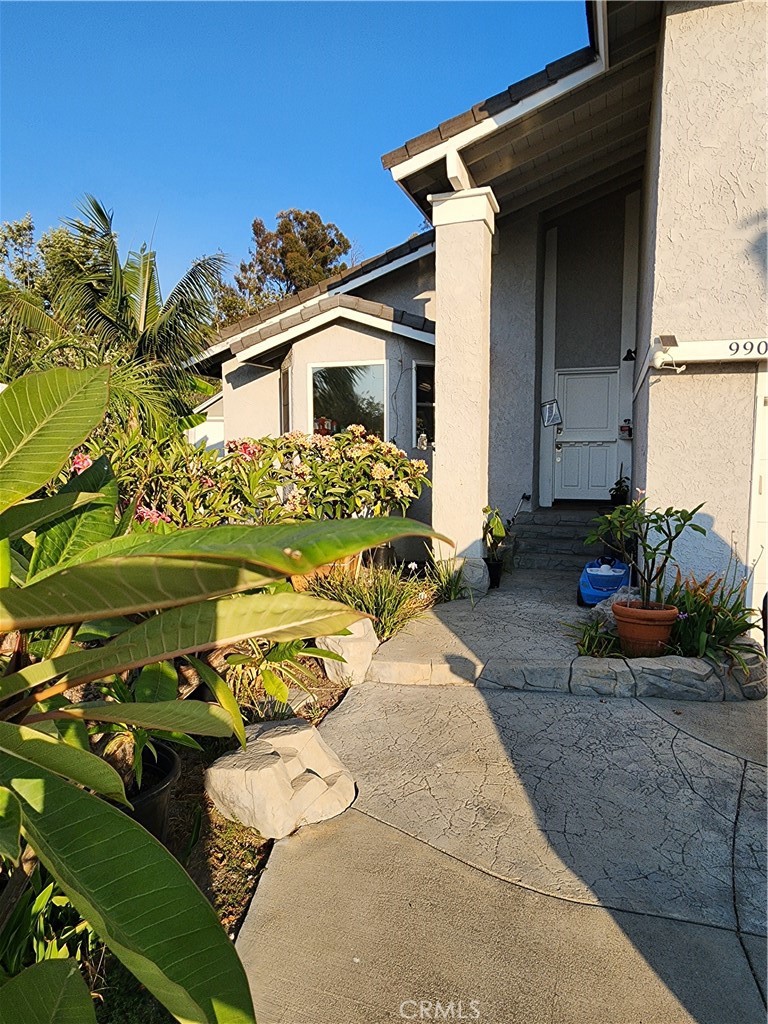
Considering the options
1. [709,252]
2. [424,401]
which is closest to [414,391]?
[424,401]

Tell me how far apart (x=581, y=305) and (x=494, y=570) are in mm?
5274

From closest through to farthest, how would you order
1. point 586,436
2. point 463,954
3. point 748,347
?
1. point 463,954
2. point 748,347
3. point 586,436

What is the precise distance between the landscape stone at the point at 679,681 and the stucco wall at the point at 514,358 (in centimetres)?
525

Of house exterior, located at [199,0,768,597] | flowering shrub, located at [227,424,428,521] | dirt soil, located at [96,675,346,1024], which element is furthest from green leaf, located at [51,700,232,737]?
house exterior, located at [199,0,768,597]

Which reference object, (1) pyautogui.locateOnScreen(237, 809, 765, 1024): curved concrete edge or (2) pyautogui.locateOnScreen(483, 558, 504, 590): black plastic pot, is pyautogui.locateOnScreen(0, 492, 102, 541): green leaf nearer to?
(1) pyautogui.locateOnScreen(237, 809, 765, 1024): curved concrete edge

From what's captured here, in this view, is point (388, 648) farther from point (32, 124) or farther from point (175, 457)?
point (32, 124)

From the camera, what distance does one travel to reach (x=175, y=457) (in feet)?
19.2

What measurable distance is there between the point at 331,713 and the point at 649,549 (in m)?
2.97

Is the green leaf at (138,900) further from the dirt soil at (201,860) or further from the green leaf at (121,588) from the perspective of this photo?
the dirt soil at (201,860)

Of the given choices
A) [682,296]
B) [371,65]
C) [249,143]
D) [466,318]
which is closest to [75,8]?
[371,65]

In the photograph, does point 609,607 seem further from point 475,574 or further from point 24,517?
point 24,517

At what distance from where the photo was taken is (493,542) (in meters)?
8.03

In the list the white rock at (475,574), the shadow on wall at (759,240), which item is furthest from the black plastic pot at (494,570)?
the shadow on wall at (759,240)

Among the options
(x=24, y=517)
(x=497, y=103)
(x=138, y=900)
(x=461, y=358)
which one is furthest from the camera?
(x=461, y=358)
